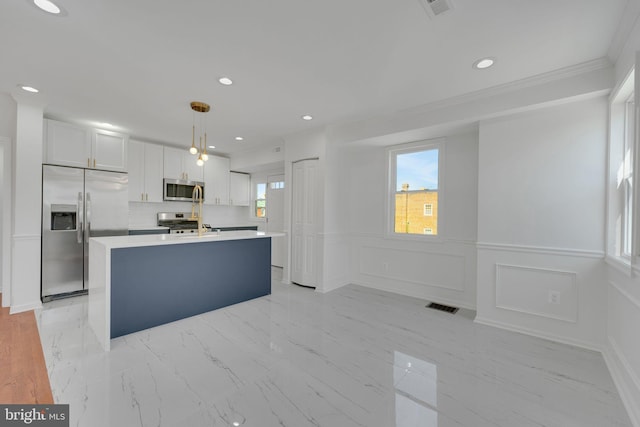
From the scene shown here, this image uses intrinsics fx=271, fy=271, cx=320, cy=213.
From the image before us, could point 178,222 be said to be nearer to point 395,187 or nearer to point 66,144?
point 66,144

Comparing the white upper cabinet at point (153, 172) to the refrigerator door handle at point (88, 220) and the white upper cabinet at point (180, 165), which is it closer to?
the white upper cabinet at point (180, 165)

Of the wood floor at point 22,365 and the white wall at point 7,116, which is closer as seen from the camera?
the wood floor at point 22,365

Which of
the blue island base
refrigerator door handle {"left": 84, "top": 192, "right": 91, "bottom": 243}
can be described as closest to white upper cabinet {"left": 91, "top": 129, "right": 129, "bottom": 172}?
refrigerator door handle {"left": 84, "top": 192, "right": 91, "bottom": 243}

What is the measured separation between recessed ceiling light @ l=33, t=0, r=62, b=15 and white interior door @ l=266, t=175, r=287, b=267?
409 centimetres

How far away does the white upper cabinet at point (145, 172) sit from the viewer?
15.4ft

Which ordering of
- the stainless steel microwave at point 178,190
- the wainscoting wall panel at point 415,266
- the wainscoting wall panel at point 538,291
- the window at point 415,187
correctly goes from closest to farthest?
1. the wainscoting wall panel at point 538,291
2. the wainscoting wall panel at point 415,266
3. the window at point 415,187
4. the stainless steel microwave at point 178,190

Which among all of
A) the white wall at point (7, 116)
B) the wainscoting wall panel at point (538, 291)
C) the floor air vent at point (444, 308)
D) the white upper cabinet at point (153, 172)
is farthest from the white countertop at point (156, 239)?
the wainscoting wall panel at point (538, 291)

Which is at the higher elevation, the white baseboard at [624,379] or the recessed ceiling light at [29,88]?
the recessed ceiling light at [29,88]

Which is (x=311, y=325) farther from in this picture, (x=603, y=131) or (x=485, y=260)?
(x=603, y=131)

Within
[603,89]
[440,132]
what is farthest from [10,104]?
[603,89]

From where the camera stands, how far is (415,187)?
418 centimetres

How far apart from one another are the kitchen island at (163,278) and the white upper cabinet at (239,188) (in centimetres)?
261

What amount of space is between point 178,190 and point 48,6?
372 cm

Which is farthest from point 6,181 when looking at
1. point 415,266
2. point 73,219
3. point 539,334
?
point 539,334
